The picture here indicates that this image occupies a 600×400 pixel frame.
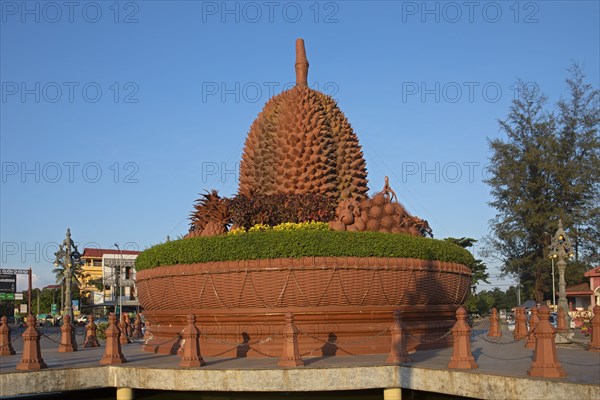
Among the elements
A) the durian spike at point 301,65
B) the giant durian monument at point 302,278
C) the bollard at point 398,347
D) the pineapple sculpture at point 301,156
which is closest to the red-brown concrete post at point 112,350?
the giant durian monument at point 302,278

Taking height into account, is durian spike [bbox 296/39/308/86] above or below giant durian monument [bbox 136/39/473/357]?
above

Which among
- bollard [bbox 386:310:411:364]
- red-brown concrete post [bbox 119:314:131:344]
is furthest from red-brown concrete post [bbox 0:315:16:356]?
bollard [bbox 386:310:411:364]

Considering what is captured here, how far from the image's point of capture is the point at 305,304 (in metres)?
13.6

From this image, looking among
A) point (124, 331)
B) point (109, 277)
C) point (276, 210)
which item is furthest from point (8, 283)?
point (276, 210)

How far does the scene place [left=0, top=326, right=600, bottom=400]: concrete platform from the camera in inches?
396

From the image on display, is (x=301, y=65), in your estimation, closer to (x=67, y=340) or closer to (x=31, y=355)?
(x=67, y=340)

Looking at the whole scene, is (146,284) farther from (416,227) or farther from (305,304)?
(416,227)

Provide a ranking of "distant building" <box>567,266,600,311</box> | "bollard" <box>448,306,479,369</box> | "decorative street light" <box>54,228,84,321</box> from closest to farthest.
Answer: "bollard" <box>448,306,479,369</box> → "decorative street light" <box>54,228,84,321</box> → "distant building" <box>567,266,600,311</box>

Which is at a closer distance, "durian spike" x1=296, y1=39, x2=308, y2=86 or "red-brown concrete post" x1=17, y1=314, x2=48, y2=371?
"red-brown concrete post" x1=17, y1=314, x2=48, y2=371

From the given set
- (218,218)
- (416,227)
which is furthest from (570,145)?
(218,218)

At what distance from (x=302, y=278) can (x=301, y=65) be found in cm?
932

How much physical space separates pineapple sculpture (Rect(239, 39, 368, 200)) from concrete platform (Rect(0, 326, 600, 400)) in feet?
22.4

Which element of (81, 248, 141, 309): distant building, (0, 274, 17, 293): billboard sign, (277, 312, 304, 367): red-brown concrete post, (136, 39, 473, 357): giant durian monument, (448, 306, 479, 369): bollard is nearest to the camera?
(448, 306, 479, 369): bollard

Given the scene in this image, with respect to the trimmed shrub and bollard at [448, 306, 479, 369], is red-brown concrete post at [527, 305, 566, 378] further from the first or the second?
the trimmed shrub
